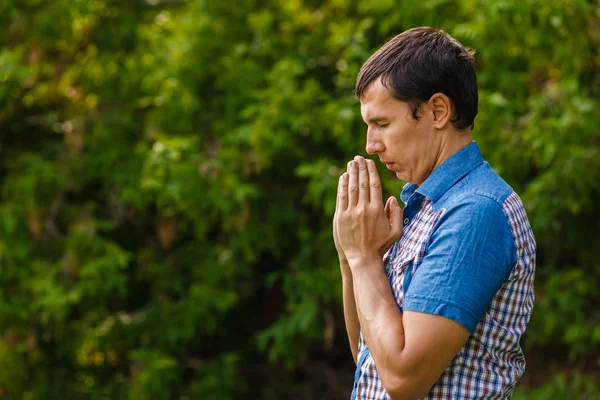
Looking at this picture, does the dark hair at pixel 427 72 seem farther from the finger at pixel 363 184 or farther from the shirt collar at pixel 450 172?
the finger at pixel 363 184

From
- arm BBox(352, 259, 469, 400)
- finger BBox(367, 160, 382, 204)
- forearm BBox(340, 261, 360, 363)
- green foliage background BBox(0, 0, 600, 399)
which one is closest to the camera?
arm BBox(352, 259, 469, 400)

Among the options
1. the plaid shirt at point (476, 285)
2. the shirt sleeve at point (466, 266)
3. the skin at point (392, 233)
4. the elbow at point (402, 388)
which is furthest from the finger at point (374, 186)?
the elbow at point (402, 388)

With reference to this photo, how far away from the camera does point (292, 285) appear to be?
4.99 meters

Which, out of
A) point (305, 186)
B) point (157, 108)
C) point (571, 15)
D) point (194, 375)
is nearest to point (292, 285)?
point (305, 186)

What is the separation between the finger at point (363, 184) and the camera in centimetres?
166

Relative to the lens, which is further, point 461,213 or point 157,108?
point 157,108

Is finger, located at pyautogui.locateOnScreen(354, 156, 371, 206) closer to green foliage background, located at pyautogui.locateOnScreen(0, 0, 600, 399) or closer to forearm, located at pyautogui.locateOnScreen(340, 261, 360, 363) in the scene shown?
forearm, located at pyautogui.locateOnScreen(340, 261, 360, 363)

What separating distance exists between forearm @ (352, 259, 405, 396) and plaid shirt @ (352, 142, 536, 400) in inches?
1.6

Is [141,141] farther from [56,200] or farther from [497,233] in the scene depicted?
[497,233]

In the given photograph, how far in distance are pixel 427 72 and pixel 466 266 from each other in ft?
1.34

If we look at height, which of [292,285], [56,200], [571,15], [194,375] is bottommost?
[194,375]

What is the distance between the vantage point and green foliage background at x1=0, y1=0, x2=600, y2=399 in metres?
4.23

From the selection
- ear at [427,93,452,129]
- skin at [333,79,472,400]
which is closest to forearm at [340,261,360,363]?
skin at [333,79,472,400]

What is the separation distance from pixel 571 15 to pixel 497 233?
9.34ft
